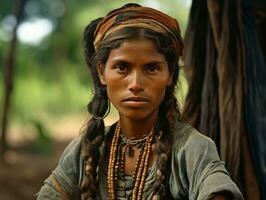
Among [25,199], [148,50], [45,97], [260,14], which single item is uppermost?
[260,14]

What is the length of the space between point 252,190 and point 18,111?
9.66m

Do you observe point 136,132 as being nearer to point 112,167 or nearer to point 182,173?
point 112,167

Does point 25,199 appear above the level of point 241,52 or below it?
below

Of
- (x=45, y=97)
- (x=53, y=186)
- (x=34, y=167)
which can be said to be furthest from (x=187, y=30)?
(x=45, y=97)

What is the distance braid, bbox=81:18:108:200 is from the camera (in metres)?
2.13

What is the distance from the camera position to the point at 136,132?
2.15m

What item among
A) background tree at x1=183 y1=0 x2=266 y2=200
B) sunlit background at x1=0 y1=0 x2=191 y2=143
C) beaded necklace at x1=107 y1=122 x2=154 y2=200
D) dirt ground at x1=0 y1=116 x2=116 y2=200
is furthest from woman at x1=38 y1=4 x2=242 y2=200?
sunlit background at x1=0 y1=0 x2=191 y2=143

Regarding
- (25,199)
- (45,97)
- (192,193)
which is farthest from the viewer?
(45,97)

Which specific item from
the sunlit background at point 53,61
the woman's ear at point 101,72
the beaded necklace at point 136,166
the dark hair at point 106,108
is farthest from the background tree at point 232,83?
the sunlit background at point 53,61

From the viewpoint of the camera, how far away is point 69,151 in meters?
2.23

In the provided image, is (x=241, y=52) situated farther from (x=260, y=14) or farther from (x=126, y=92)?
(x=126, y=92)

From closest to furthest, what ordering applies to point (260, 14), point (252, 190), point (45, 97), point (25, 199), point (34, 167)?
1. point (252, 190)
2. point (260, 14)
3. point (25, 199)
4. point (34, 167)
5. point (45, 97)

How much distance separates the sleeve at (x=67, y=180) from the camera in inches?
86.0

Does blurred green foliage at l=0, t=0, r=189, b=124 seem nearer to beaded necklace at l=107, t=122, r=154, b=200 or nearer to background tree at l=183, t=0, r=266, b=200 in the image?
background tree at l=183, t=0, r=266, b=200
